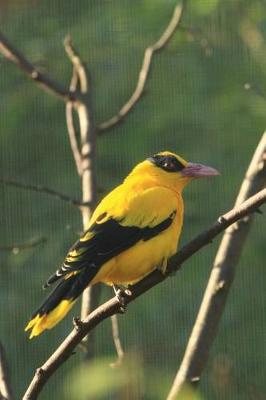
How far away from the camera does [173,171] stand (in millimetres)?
4246

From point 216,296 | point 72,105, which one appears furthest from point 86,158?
point 216,296

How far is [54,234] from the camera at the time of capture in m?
6.64

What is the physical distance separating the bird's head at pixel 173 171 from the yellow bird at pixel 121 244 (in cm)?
4

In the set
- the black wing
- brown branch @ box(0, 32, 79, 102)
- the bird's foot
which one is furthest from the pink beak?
the bird's foot

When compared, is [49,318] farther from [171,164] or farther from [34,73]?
[171,164]

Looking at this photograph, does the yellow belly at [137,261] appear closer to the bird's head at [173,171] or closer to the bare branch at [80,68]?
the bird's head at [173,171]

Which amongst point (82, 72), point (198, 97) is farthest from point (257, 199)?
point (198, 97)

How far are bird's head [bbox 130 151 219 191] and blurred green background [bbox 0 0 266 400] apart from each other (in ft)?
5.87

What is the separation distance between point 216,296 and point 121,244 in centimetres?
35

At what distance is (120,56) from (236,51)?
736 mm

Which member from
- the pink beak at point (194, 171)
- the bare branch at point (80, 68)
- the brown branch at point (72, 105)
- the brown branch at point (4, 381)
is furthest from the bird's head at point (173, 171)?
the brown branch at point (4, 381)

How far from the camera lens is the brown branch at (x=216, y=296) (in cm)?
347

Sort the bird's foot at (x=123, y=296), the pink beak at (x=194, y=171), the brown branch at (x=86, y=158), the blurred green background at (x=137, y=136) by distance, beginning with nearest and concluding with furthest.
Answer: the bird's foot at (x=123, y=296) < the brown branch at (x=86, y=158) < the pink beak at (x=194, y=171) < the blurred green background at (x=137, y=136)

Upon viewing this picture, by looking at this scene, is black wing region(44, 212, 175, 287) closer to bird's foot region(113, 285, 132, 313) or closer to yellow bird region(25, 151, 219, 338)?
yellow bird region(25, 151, 219, 338)
